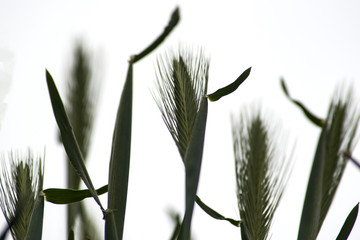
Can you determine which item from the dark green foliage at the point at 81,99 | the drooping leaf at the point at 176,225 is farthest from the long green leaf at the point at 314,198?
the dark green foliage at the point at 81,99

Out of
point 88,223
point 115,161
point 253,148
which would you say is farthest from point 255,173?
point 88,223

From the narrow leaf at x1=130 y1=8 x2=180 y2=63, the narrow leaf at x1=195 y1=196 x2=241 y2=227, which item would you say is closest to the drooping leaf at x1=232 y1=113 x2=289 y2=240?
the narrow leaf at x1=195 y1=196 x2=241 y2=227

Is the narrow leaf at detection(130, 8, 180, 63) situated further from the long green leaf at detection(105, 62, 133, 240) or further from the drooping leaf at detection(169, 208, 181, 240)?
the drooping leaf at detection(169, 208, 181, 240)

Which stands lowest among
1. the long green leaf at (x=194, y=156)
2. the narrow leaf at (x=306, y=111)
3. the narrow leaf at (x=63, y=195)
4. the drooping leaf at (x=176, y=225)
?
the drooping leaf at (x=176, y=225)

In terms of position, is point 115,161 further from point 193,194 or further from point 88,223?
point 88,223

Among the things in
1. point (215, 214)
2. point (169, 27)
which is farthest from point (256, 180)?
point (169, 27)

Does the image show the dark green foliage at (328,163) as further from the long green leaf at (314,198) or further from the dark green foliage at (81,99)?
the dark green foliage at (81,99)
